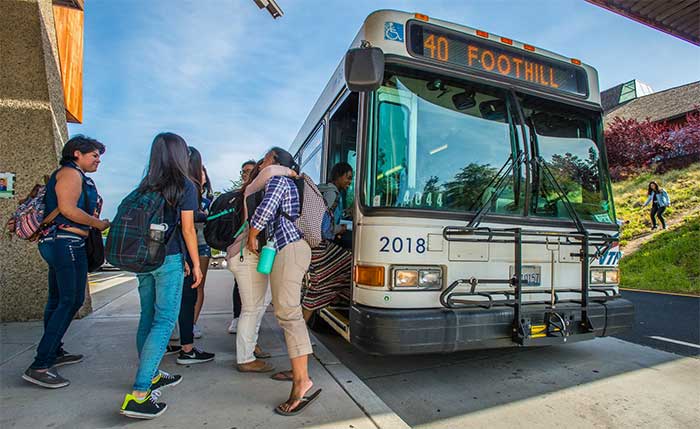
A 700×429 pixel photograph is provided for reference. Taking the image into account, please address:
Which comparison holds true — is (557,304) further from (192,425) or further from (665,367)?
(192,425)

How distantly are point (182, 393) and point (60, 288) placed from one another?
1.20 metres

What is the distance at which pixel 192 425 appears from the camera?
101 inches

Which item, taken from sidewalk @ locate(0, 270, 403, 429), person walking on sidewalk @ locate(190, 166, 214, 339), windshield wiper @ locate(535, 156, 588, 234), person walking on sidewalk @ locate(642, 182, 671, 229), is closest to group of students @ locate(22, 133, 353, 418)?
sidewalk @ locate(0, 270, 403, 429)

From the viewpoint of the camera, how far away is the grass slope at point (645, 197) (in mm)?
13969

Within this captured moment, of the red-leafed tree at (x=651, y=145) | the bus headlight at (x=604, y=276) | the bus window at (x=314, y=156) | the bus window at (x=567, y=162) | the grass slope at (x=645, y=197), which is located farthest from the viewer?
the red-leafed tree at (x=651, y=145)

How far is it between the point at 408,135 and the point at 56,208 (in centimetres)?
275

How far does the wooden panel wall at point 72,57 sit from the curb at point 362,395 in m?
9.05

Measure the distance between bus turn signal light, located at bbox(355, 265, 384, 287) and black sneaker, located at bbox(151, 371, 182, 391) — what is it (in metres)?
1.56

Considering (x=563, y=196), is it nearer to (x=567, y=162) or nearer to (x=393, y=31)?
(x=567, y=162)

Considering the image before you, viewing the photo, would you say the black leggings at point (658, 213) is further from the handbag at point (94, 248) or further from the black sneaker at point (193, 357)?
the handbag at point (94, 248)

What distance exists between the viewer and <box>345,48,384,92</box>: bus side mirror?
10.1 ft

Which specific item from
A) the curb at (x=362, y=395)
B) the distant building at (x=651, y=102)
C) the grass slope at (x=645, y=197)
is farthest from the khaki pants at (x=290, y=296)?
the distant building at (x=651, y=102)

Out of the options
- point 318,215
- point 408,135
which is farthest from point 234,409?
point 408,135

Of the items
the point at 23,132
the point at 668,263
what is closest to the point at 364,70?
the point at 23,132
